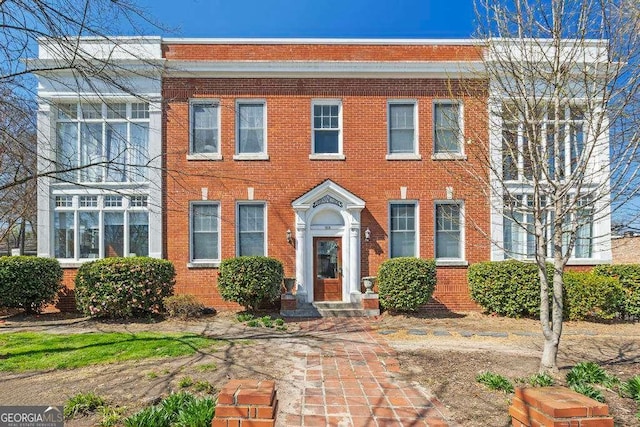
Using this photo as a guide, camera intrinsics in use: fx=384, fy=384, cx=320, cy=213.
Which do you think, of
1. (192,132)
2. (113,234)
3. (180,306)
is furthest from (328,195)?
(113,234)

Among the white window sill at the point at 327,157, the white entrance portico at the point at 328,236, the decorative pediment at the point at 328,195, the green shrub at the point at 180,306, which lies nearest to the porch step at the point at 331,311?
the white entrance portico at the point at 328,236

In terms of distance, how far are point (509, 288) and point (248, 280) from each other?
7.29 m

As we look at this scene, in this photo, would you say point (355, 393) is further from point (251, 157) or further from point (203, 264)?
point (251, 157)

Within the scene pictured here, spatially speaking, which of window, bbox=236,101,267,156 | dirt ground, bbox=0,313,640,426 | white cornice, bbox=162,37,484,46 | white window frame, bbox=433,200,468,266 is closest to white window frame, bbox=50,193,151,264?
dirt ground, bbox=0,313,640,426

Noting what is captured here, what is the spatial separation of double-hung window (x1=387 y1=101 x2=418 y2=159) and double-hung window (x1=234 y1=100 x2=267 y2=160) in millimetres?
4128

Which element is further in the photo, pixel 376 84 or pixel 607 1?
pixel 376 84

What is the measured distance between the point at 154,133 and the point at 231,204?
3.32 metres

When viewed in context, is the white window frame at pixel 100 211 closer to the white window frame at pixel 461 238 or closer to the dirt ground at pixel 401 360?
the dirt ground at pixel 401 360

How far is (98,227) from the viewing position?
40.4 feet

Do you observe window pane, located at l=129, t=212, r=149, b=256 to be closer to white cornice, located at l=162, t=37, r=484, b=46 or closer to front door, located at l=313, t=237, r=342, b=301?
front door, located at l=313, t=237, r=342, b=301

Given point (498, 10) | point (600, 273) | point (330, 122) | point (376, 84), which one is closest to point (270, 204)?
point (330, 122)

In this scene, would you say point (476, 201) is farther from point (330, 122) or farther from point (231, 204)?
point (231, 204)

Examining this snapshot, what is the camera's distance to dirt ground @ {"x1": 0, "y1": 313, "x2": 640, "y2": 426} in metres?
4.82

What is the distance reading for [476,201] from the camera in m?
12.2
